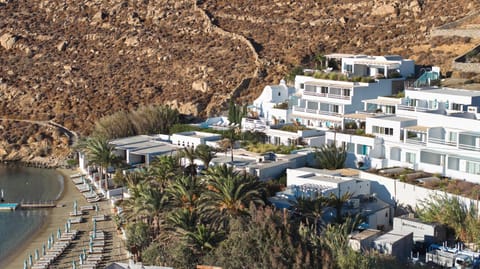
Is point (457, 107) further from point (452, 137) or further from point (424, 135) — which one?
point (452, 137)

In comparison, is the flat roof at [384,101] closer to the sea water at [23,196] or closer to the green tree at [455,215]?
the green tree at [455,215]

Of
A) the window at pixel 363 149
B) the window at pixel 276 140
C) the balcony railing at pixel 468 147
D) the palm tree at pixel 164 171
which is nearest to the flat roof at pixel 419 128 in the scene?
the balcony railing at pixel 468 147

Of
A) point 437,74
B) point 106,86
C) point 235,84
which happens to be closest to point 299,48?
point 235,84

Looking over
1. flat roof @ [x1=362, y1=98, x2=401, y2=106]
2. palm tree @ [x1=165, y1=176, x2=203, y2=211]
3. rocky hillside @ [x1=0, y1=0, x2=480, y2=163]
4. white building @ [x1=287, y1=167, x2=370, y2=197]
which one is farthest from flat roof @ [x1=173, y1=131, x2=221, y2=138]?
palm tree @ [x1=165, y1=176, x2=203, y2=211]

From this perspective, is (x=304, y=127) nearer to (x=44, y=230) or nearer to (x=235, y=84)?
(x=44, y=230)

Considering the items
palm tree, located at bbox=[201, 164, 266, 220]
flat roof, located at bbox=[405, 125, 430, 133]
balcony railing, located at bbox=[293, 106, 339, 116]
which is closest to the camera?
palm tree, located at bbox=[201, 164, 266, 220]

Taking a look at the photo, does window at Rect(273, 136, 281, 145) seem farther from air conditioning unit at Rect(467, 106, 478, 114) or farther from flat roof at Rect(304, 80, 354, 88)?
air conditioning unit at Rect(467, 106, 478, 114)
